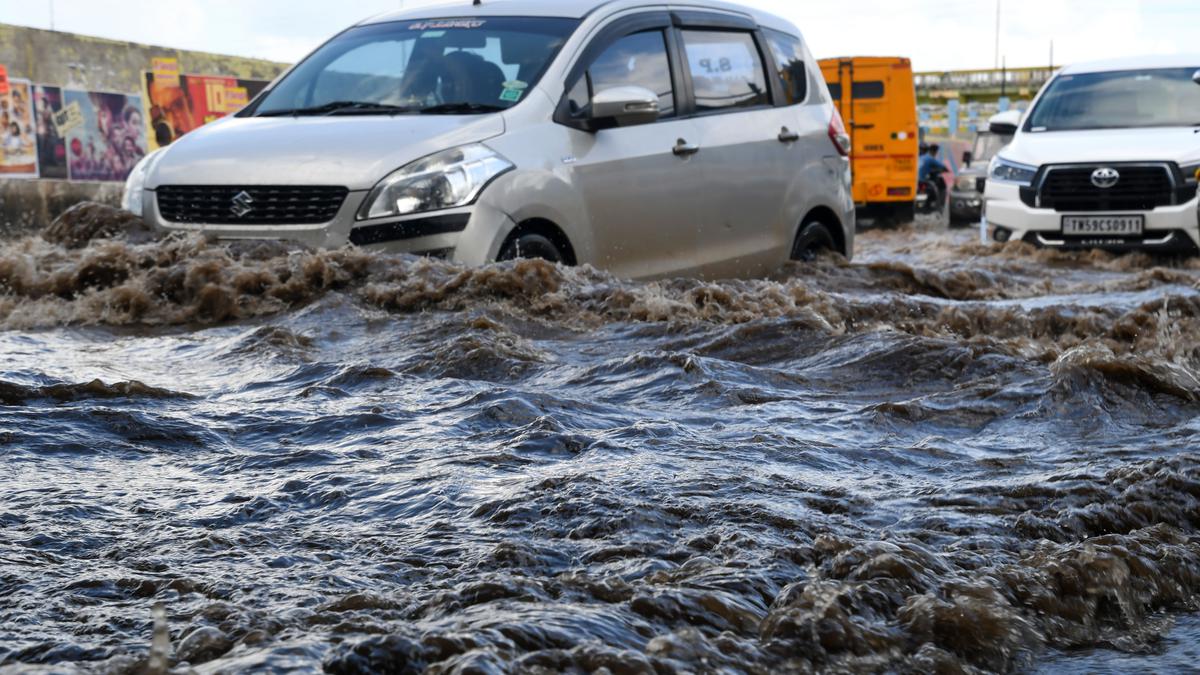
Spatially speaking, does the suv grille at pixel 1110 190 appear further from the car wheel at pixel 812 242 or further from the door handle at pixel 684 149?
the door handle at pixel 684 149

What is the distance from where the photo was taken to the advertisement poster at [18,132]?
2023 cm

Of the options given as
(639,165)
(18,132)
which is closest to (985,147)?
(18,132)

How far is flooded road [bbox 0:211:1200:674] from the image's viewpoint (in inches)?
93.1

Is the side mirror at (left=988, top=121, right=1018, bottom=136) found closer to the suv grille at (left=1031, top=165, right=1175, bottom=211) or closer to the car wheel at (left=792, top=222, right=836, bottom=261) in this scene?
the suv grille at (left=1031, top=165, right=1175, bottom=211)

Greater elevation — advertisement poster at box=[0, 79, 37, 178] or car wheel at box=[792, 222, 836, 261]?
advertisement poster at box=[0, 79, 37, 178]

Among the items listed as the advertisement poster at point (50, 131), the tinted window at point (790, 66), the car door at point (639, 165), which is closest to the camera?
the car door at point (639, 165)

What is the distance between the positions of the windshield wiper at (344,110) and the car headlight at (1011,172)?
6797mm

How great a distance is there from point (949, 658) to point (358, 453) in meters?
1.74

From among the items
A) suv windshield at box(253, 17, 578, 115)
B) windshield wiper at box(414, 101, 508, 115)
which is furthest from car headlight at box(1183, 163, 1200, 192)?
windshield wiper at box(414, 101, 508, 115)

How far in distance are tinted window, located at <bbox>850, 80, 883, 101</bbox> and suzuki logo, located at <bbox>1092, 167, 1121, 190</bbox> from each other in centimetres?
1291

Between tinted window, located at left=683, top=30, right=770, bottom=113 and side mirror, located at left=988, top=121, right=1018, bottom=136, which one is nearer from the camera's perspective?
tinted window, located at left=683, top=30, right=770, bottom=113

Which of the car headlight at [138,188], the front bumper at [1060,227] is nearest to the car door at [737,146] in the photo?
the car headlight at [138,188]

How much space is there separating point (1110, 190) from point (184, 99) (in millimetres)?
17712

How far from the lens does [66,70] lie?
22484 millimetres
